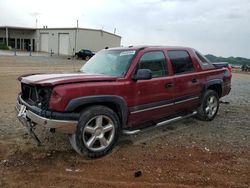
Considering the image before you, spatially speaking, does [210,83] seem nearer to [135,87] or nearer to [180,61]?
[180,61]

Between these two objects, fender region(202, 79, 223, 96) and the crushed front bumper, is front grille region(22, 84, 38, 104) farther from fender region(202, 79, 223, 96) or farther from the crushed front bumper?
fender region(202, 79, 223, 96)

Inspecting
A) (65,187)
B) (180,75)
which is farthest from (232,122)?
(65,187)

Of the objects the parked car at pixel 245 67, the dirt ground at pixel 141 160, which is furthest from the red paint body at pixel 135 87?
the parked car at pixel 245 67

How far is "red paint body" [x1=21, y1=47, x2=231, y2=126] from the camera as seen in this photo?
4.52 m

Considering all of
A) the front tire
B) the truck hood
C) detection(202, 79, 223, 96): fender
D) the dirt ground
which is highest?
the truck hood

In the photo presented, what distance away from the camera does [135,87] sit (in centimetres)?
534

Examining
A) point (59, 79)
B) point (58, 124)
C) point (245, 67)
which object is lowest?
point (245, 67)

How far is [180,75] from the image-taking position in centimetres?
637

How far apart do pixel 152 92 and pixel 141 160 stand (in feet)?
4.37

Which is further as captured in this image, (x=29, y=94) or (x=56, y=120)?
(x=29, y=94)

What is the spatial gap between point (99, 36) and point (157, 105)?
4866cm

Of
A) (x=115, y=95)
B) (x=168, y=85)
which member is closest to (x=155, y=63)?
(x=168, y=85)

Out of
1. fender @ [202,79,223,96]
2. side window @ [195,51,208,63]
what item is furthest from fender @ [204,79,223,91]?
side window @ [195,51,208,63]

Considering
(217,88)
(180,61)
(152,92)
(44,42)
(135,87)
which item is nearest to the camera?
(135,87)
